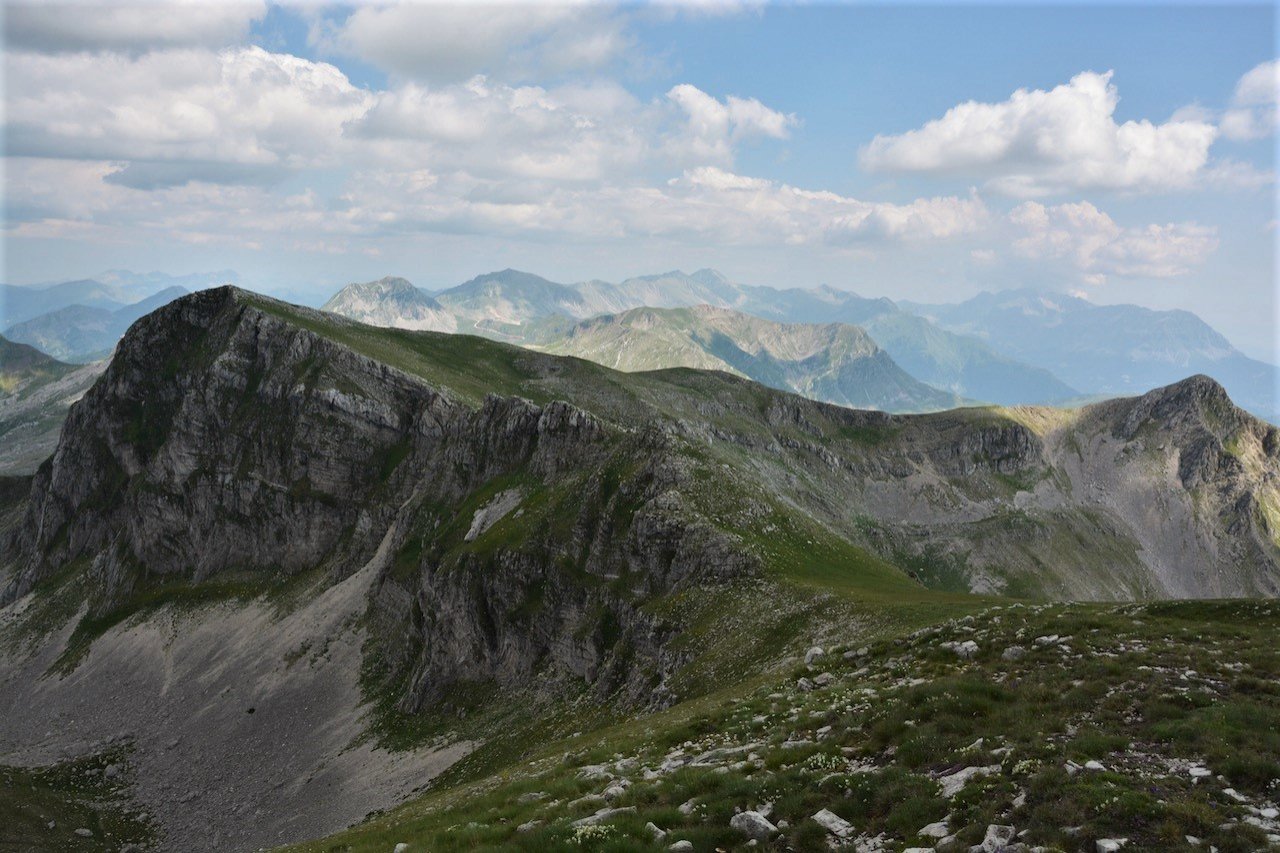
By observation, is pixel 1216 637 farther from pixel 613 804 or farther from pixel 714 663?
pixel 714 663

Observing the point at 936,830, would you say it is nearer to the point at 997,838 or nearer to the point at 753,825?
the point at 997,838

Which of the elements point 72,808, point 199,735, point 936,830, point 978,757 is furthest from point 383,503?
point 936,830

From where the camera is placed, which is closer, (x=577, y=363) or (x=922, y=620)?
(x=922, y=620)

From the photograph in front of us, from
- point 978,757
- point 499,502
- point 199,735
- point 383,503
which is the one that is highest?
point 978,757

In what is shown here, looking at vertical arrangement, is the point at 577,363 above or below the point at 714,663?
above

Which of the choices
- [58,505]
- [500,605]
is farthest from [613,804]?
[58,505]

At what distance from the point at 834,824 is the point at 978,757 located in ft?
14.7

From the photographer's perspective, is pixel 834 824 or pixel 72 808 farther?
pixel 72 808

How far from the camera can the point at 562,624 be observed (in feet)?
249

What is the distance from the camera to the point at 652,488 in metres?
76.6

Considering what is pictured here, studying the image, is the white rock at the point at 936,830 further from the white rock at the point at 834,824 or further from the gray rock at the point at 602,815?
the gray rock at the point at 602,815

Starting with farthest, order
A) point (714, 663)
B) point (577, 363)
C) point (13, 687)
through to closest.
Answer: point (577, 363)
point (13, 687)
point (714, 663)

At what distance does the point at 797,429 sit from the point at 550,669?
13199 centimetres

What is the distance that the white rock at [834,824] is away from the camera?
1569 centimetres
